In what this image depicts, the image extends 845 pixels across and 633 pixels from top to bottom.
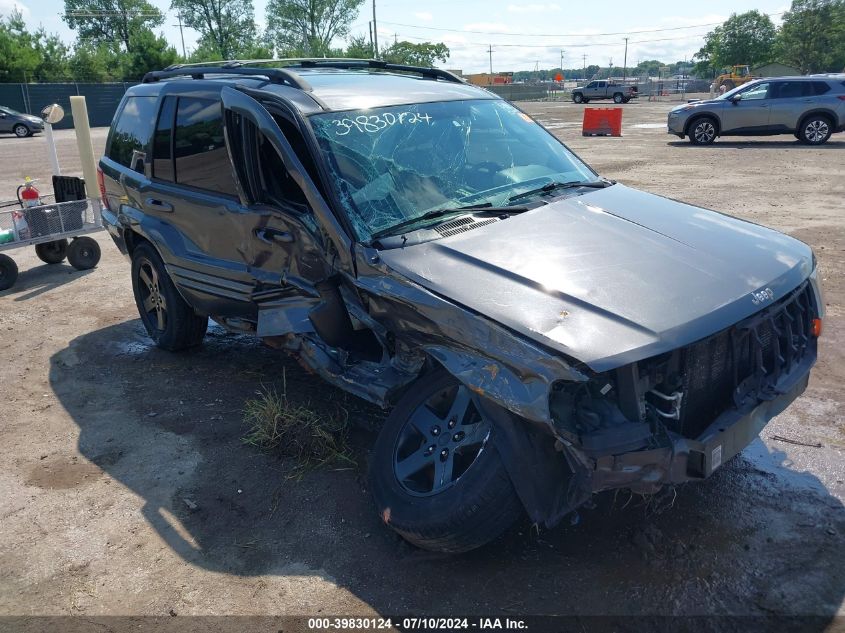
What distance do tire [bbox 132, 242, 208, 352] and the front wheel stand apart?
17168mm

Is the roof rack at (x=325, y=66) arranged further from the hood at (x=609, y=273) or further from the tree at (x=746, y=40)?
the tree at (x=746, y=40)

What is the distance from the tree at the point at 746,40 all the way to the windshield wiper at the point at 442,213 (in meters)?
84.8

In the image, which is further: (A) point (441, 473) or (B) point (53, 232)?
(B) point (53, 232)

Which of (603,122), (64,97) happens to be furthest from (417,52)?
(603,122)

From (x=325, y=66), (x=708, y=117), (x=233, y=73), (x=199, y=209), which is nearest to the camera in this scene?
(x=199, y=209)

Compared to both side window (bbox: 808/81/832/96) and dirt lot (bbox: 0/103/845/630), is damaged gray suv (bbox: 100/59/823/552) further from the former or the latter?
side window (bbox: 808/81/832/96)

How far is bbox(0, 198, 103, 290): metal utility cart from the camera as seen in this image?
25.6 feet

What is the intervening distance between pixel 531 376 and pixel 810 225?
8071 mm

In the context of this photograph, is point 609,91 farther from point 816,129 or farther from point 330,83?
point 330,83

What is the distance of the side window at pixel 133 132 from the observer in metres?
5.51

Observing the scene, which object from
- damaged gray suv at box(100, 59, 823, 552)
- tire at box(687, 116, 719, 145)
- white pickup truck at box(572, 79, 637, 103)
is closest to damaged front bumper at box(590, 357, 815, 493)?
damaged gray suv at box(100, 59, 823, 552)

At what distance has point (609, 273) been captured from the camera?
10.5 feet

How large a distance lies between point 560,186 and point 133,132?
3512 millimetres

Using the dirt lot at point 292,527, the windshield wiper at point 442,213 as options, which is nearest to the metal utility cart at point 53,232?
the dirt lot at point 292,527
